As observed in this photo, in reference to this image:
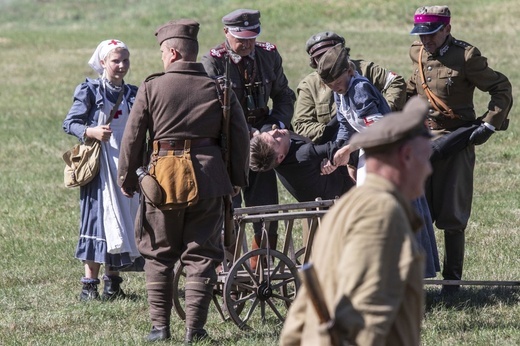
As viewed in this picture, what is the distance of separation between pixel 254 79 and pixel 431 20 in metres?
1.28

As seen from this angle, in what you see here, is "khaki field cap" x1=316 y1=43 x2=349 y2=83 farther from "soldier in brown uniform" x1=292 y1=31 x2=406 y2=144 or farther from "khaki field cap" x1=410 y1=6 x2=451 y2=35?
"khaki field cap" x1=410 y1=6 x2=451 y2=35

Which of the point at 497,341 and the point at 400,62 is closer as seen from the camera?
the point at 497,341

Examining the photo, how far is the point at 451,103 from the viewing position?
7516mm

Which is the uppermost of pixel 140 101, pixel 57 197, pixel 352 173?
pixel 140 101

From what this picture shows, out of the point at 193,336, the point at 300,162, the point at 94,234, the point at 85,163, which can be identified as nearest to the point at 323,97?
the point at 300,162

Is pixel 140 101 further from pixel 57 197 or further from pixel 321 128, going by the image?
pixel 57 197

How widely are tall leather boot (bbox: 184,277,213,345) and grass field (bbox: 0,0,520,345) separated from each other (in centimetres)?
21

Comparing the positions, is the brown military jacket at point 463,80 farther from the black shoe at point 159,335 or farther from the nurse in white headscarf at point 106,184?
the black shoe at point 159,335

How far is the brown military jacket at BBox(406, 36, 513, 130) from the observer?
736 cm

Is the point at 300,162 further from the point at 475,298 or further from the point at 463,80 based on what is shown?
the point at 475,298

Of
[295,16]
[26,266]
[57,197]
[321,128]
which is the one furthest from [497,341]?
[295,16]

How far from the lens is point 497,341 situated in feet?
20.5

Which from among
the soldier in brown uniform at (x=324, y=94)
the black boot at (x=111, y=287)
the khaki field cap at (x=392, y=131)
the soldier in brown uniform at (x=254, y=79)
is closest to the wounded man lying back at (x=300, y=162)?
Answer: the soldier in brown uniform at (x=324, y=94)

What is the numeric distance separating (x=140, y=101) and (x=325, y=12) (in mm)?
33403
